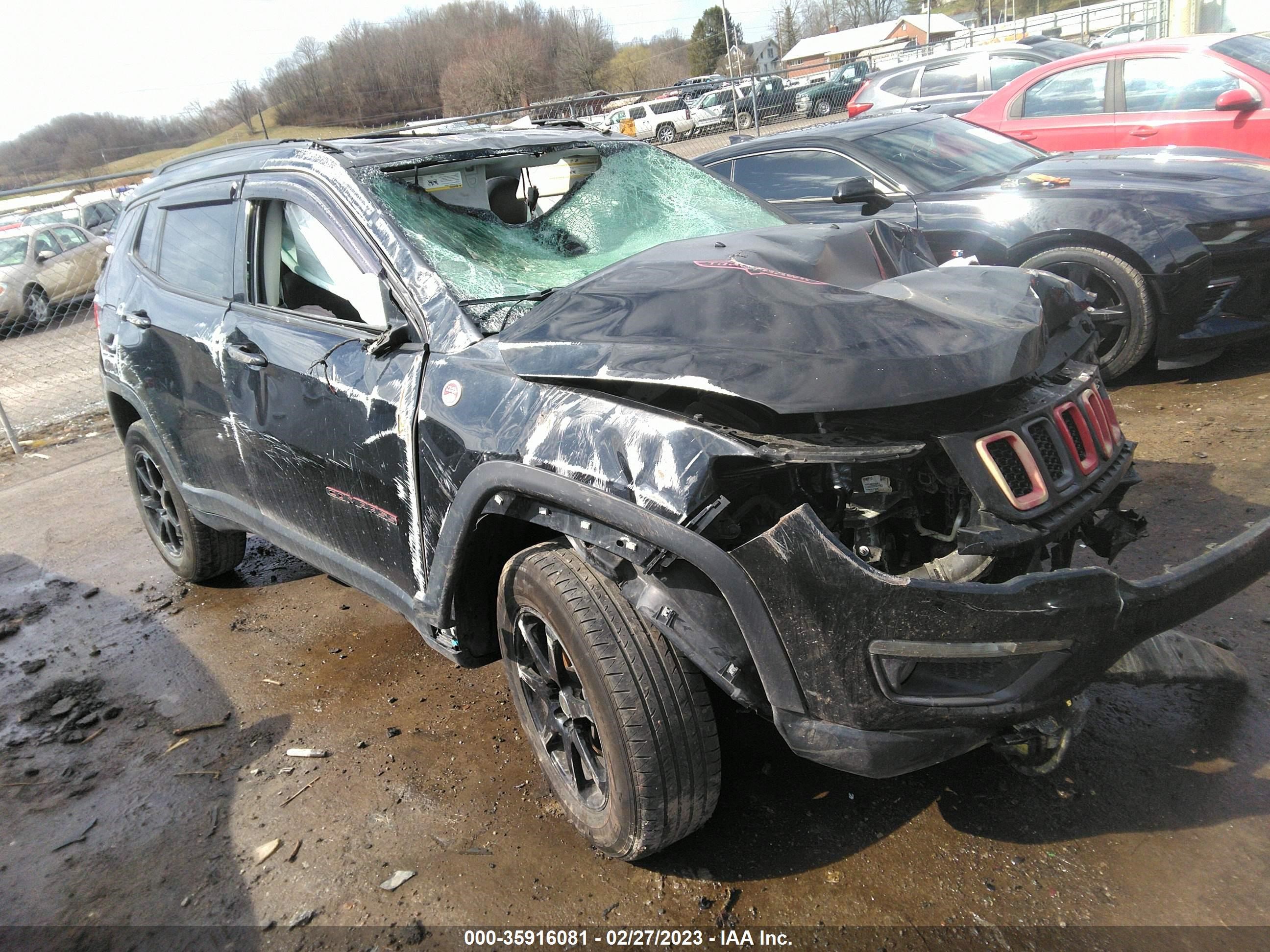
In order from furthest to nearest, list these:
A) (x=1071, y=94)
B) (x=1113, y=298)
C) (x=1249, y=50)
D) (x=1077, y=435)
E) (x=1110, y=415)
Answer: (x=1071, y=94) → (x=1249, y=50) → (x=1113, y=298) → (x=1110, y=415) → (x=1077, y=435)

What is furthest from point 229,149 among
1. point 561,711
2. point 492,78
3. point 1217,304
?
point 492,78

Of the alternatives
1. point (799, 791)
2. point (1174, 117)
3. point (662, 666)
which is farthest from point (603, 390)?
point (1174, 117)

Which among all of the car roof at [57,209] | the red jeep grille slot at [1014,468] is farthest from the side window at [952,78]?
the car roof at [57,209]

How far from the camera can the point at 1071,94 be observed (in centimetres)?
761

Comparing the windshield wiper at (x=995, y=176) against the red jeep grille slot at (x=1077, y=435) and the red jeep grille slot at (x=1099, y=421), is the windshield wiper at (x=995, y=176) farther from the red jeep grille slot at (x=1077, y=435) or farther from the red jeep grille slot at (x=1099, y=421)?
the red jeep grille slot at (x=1077, y=435)

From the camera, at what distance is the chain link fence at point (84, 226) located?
950cm

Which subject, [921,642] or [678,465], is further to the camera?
[678,465]

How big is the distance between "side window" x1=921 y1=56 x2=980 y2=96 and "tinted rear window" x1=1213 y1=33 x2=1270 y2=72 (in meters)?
4.94

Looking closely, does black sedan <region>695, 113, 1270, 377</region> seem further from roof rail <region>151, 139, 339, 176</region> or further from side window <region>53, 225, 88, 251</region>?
side window <region>53, 225, 88, 251</region>

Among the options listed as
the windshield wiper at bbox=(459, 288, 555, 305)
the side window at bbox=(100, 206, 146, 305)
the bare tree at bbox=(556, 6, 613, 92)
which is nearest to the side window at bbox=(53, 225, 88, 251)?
the side window at bbox=(100, 206, 146, 305)

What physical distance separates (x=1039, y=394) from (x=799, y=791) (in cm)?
128

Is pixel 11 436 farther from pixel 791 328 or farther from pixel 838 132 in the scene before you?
pixel 791 328

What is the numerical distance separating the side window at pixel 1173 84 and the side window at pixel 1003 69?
4.98 metres

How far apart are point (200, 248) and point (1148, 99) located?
7.14 m
